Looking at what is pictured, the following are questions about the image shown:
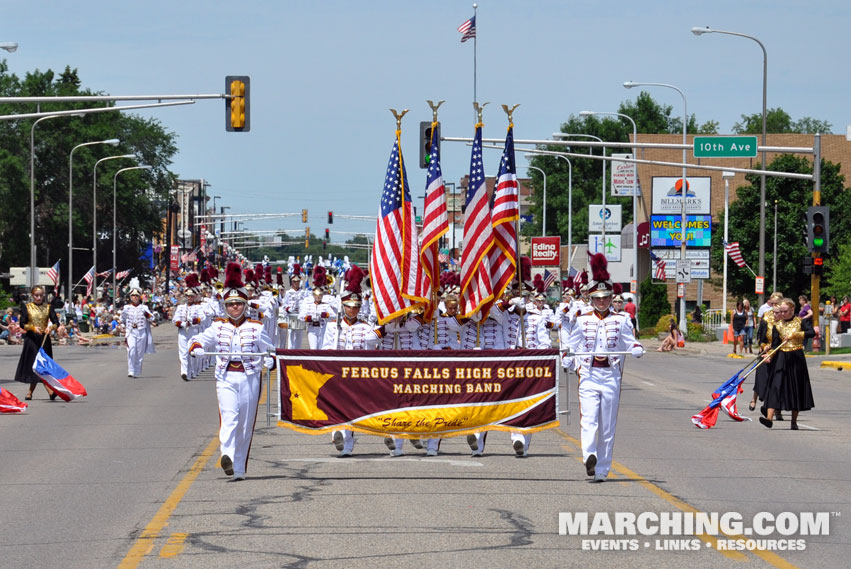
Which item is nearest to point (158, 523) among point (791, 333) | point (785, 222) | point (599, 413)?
point (599, 413)

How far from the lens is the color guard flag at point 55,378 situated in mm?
22956

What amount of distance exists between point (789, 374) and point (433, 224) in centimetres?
566

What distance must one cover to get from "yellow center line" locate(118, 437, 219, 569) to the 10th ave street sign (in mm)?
20407

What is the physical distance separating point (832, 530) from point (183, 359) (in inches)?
801

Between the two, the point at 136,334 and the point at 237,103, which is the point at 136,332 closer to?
the point at 136,334

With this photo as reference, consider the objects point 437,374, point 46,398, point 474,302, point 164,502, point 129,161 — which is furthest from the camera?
point 129,161

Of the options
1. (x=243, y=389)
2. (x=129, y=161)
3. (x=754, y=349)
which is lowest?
(x=754, y=349)

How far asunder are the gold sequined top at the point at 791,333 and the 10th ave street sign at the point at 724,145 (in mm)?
12963

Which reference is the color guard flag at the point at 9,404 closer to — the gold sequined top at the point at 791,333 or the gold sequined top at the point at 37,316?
the gold sequined top at the point at 37,316

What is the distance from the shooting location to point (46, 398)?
24.7 meters

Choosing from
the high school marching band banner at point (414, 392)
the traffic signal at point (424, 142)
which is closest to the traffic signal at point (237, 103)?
the traffic signal at point (424, 142)

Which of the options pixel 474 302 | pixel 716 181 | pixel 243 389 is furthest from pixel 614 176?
pixel 243 389

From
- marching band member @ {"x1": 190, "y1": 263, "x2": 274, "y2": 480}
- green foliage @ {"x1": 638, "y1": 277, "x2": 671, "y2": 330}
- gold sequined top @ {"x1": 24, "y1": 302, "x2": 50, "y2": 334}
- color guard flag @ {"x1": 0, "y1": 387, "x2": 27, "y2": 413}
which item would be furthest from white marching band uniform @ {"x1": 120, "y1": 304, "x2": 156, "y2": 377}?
green foliage @ {"x1": 638, "y1": 277, "x2": 671, "y2": 330}

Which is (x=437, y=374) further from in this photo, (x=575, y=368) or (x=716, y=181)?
(x=716, y=181)
